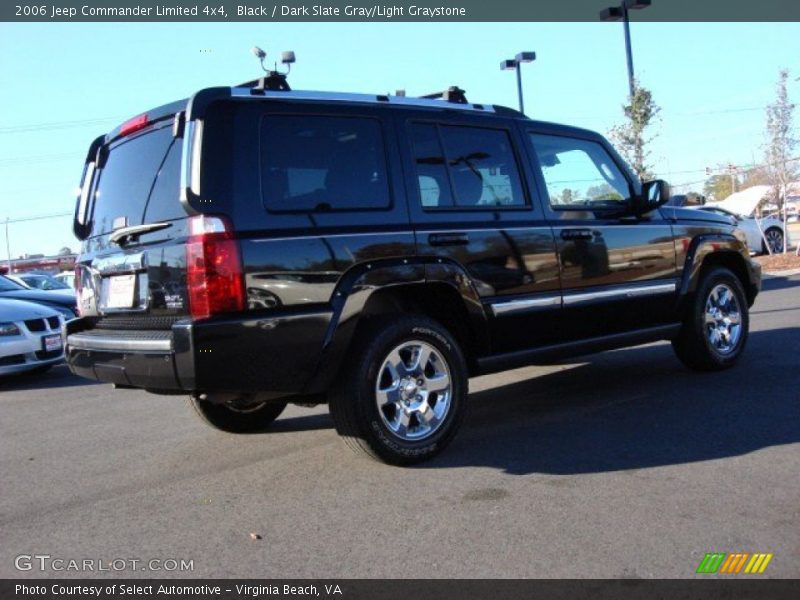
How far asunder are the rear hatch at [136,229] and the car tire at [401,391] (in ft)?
3.27

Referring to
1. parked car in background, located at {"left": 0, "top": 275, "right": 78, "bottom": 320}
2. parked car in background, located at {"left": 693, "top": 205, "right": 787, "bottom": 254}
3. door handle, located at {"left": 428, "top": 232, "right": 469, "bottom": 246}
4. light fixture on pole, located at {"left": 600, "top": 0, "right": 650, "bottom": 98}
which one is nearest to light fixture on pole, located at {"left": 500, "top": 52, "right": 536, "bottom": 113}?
light fixture on pole, located at {"left": 600, "top": 0, "right": 650, "bottom": 98}

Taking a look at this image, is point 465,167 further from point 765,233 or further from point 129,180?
point 765,233

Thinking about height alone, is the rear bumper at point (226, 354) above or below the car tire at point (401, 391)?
above

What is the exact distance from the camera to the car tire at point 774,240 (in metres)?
21.1

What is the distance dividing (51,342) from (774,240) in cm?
1892

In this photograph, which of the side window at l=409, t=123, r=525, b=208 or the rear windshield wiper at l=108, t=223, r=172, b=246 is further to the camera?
the side window at l=409, t=123, r=525, b=208

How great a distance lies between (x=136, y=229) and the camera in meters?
4.31

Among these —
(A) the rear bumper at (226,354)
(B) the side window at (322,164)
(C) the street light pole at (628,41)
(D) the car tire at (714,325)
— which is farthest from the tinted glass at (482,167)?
(C) the street light pole at (628,41)

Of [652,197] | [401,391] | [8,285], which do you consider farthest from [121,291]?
[8,285]

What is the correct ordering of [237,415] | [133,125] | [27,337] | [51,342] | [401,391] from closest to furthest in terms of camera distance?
[401,391], [133,125], [237,415], [27,337], [51,342]

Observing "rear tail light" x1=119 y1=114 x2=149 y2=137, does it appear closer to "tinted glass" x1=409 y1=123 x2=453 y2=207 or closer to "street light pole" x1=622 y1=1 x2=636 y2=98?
"tinted glass" x1=409 y1=123 x2=453 y2=207

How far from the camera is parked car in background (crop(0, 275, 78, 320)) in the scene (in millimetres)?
10680

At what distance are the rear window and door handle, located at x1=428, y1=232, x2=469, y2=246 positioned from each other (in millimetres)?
1451
